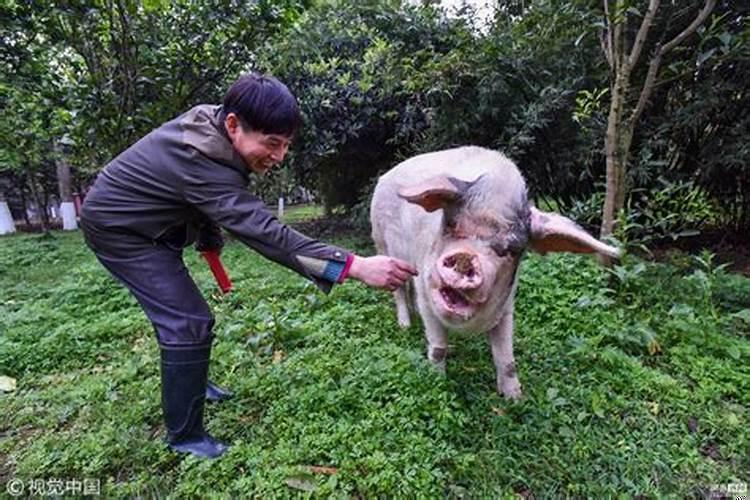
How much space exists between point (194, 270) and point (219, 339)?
277cm

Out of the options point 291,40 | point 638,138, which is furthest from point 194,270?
point 638,138

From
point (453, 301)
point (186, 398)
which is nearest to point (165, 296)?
point (186, 398)

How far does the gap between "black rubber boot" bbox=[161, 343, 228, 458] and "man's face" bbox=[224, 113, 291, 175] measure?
0.92m

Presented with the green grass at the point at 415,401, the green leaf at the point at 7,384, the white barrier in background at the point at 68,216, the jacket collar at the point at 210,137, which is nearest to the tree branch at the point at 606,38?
the green grass at the point at 415,401

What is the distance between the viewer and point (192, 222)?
8.07ft

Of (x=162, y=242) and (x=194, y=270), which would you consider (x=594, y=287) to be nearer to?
(x=162, y=242)

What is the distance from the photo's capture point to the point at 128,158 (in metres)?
2.34

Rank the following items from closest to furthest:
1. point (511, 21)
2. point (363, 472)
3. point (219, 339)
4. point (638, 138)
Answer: point (363, 472), point (219, 339), point (638, 138), point (511, 21)

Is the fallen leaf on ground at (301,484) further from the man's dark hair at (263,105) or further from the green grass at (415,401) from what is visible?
the man's dark hair at (263,105)

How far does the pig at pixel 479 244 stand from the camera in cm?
212

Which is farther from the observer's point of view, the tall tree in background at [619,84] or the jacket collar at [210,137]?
the tall tree in background at [619,84]

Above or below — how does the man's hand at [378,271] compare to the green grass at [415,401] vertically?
above

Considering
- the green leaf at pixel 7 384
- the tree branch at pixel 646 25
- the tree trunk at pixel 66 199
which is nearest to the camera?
the green leaf at pixel 7 384

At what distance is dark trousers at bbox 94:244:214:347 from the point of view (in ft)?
7.53
